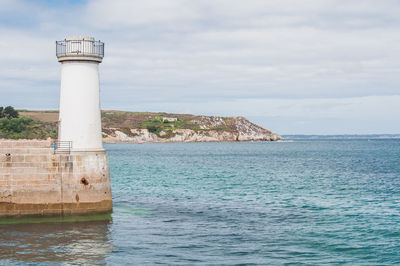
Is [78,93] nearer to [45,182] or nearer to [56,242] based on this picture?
[45,182]

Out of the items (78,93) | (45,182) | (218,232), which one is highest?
(78,93)

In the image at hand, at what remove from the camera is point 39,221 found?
23.0 m

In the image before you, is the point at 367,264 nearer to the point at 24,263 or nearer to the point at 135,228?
the point at 135,228

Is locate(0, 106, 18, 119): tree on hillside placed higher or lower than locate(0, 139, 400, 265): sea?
higher

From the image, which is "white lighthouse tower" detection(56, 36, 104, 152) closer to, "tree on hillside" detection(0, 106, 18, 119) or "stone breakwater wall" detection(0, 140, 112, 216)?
"stone breakwater wall" detection(0, 140, 112, 216)

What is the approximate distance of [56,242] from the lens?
20.2 meters

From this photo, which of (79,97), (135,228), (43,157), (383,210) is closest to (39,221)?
(43,157)

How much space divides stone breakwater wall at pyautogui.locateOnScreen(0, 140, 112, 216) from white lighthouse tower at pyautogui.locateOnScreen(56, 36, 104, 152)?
95 centimetres

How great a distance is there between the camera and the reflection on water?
18.0 metres

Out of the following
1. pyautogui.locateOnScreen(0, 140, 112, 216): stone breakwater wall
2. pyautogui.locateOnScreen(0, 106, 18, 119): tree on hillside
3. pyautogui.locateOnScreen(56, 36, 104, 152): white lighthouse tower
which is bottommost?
pyautogui.locateOnScreen(0, 140, 112, 216): stone breakwater wall

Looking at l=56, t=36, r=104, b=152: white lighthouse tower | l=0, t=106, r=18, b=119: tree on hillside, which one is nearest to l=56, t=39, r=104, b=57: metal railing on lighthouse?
l=56, t=36, r=104, b=152: white lighthouse tower

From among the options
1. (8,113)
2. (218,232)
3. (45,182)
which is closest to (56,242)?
(45,182)

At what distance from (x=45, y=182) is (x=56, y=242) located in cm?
388

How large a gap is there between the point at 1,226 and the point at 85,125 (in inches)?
252
